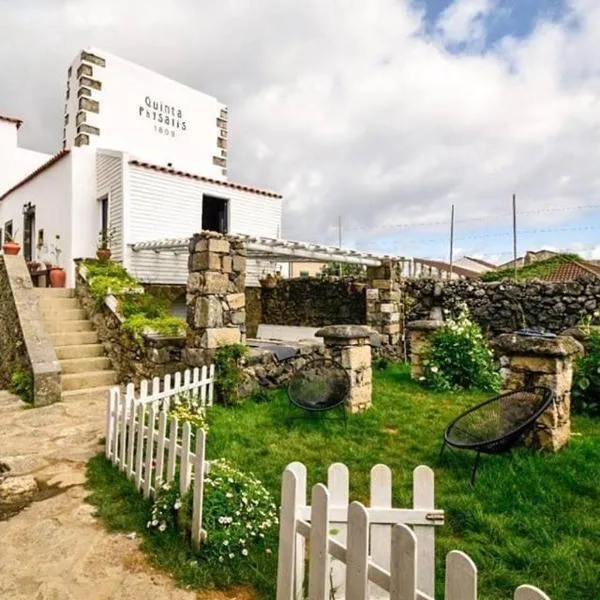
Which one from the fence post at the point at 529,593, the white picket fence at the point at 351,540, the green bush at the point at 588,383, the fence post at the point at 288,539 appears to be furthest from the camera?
the green bush at the point at 588,383

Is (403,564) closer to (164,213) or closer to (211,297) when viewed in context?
(211,297)

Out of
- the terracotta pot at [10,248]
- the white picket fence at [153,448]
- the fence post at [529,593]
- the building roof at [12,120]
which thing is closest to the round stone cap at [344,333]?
the white picket fence at [153,448]

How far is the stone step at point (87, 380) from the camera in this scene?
7641 mm

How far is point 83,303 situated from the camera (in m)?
9.86

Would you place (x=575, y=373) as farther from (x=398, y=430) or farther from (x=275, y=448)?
(x=275, y=448)

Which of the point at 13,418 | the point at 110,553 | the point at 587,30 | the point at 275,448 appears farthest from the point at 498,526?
the point at 587,30

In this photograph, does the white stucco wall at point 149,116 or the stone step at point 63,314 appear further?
the white stucco wall at point 149,116

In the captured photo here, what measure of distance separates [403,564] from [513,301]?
10.4 m

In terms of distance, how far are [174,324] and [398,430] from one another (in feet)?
15.2

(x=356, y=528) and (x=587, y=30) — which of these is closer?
(x=356, y=528)

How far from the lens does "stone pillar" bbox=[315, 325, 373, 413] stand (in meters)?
6.05

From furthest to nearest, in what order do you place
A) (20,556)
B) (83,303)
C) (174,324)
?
(83,303)
(174,324)
(20,556)

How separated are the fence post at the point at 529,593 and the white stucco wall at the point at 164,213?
11276mm

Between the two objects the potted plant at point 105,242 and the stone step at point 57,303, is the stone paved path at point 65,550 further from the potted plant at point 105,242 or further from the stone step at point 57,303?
the potted plant at point 105,242
